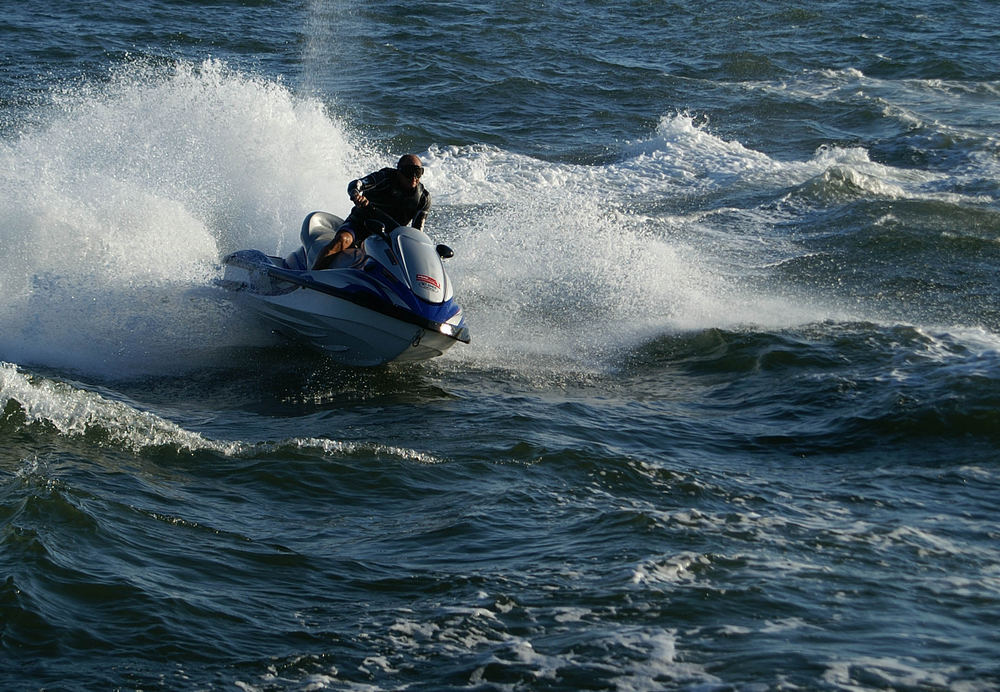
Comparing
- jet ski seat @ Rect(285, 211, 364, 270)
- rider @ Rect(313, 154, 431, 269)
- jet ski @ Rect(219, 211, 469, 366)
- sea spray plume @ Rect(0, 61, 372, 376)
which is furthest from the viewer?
sea spray plume @ Rect(0, 61, 372, 376)

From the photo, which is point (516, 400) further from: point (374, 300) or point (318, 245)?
point (318, 245)

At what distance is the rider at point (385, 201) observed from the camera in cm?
1037

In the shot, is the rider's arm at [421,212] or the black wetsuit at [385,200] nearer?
the black wetsuit at [385,200]

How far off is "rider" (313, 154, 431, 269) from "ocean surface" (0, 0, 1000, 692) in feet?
3.80

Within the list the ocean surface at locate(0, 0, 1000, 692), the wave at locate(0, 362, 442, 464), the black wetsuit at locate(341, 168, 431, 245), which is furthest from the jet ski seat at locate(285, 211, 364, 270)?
the wave at locate(0, 362, 442, 464)

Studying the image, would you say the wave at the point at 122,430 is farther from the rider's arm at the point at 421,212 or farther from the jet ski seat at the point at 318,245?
the rider's arm at the point at 421,212

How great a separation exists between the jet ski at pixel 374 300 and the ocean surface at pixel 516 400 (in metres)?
0.33

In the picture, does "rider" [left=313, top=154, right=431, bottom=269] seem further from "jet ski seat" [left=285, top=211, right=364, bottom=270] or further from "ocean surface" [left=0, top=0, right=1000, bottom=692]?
"ocean surface" [left=0, top=0, right=1000, bottom=692]

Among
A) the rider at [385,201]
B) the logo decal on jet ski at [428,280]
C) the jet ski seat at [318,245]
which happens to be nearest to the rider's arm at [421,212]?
the rider at [385,201]

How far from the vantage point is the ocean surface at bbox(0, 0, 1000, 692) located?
5.59m

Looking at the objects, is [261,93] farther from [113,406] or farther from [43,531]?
[43,531]

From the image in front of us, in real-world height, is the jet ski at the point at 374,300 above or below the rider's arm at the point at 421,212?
below

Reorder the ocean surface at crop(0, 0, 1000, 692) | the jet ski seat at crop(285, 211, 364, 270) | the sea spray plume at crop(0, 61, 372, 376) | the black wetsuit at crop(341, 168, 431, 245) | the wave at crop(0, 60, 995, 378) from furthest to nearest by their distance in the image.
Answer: the wave at crop(0, 60, 995, 378)
the sea spray plume at crop(0, 61, 372, 376)
the black wetsuit at crop(341, 168, 431, 245)
the jet ski seat at crop(285, 211, 364, 270)
the ocean surface at crop(0, 0, 1000, 692)

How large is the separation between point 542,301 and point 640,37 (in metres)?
16.0
